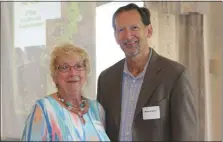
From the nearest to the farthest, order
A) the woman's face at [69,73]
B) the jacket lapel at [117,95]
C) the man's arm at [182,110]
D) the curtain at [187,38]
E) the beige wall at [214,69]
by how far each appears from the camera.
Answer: the woman's face at [69,73] → the man's arm at [182,110] → the jacket lapel at [117,95] → the curtain at [187,38] → the beige wall at [214,69]

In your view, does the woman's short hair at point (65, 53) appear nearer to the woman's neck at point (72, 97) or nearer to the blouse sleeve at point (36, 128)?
the woman's neck at point (72, 97)

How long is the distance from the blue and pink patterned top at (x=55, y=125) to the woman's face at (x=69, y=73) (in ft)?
0.28

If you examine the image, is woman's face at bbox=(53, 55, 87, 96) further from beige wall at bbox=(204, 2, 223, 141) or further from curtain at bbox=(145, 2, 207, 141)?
beige wall at bbox=(204, 2, 223, 141)

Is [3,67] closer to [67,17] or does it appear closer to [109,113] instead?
[67,17]

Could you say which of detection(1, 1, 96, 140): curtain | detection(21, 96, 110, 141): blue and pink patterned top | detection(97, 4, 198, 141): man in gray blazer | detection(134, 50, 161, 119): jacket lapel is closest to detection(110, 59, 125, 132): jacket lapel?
detection(97, 4, 198, 141): man in gray blazer

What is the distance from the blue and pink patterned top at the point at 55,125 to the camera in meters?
1.25

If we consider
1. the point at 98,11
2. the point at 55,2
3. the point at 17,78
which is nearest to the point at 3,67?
the point at 17,78

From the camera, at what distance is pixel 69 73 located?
1358 millimetres

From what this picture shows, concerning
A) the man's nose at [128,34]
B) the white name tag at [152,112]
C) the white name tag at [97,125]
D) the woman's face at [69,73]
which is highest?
the man's nose at [128,34]

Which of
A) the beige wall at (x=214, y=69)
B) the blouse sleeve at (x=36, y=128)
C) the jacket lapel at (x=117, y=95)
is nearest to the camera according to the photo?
the blouse sleeve at (x=36, y=128)

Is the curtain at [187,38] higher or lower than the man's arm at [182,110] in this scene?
higher

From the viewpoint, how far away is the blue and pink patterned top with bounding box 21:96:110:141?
4.10 feet

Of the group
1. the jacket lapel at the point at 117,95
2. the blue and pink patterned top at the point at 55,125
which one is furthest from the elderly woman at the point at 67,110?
the jacket lapel at the point at 117,95

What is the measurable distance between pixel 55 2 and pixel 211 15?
4.69ft
